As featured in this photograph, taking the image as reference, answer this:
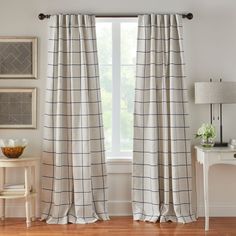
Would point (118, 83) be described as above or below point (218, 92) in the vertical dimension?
above

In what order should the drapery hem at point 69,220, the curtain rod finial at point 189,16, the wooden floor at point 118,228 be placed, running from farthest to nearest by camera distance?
the curtain rod finial at point 189,16 → the drapery hem at point 69,220 → the wooden floor at point 118,228

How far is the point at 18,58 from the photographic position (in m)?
4.37

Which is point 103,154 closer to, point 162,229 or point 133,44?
point 162,229

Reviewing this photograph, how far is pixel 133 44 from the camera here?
4527 mm

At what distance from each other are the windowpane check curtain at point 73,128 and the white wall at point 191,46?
0.19 meters

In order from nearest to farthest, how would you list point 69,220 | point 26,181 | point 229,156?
point 229,156, point 26,181, point 69,220

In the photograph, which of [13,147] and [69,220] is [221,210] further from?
[13,147]

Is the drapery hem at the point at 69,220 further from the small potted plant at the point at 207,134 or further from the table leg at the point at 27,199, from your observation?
the small potted plant at the point at 207,134

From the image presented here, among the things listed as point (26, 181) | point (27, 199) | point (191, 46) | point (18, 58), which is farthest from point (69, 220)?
point (191, 46)

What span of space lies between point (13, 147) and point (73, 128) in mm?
642

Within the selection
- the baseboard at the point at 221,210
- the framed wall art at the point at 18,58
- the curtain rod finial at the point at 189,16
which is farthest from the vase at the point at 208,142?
the framed wall art at the point at 18,58

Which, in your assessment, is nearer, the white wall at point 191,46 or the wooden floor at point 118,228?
the wooden floor at point 118,228

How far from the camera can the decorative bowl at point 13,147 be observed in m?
4.05

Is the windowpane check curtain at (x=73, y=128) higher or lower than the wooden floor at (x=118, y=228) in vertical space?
higher
